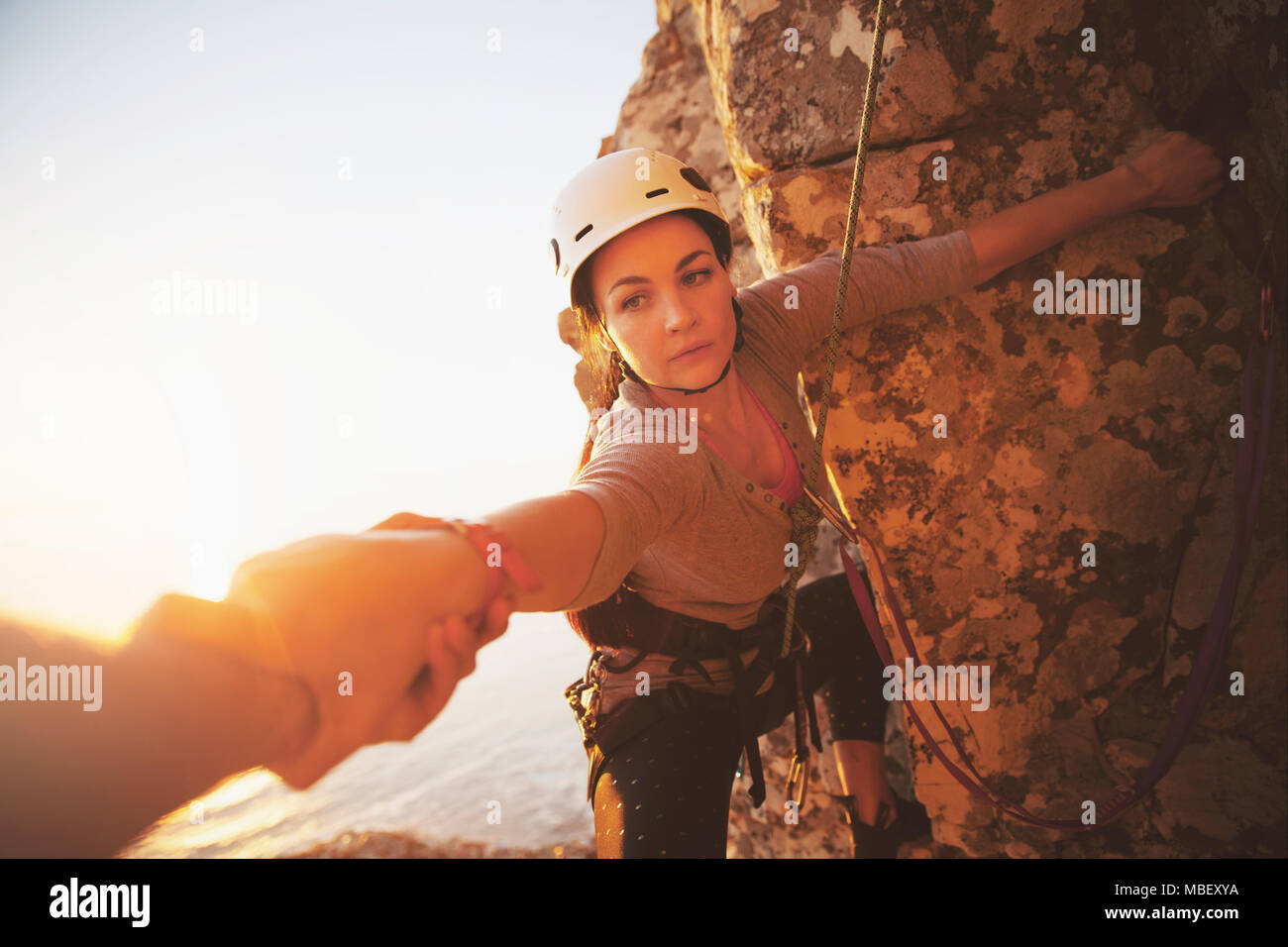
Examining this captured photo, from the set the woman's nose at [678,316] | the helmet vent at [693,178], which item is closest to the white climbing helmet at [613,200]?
the helmet vent at [693,178]

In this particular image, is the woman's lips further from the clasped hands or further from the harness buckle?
the harness buckle

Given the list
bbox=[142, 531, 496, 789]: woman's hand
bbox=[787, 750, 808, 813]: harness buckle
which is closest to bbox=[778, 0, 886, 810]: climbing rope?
bbox=[787, 750, 808, 813]: harness buckle

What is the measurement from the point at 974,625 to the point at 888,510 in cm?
49

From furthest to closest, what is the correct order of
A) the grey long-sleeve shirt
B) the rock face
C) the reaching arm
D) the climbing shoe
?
the climbing shoe, the rock face, the grey long-sleeve shirt, the reaching arm

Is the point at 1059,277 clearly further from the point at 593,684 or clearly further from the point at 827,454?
the point at 593,684

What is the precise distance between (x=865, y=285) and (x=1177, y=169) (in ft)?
3.14

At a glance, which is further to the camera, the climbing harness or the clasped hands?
the climbing harness

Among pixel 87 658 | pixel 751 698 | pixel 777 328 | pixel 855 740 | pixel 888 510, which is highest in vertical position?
pixel 777 328

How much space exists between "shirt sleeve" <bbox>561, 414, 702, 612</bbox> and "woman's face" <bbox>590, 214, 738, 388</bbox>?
227mm

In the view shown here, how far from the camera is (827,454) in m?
2.26

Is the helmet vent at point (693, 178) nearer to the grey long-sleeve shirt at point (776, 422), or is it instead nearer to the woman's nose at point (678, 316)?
the grey long-sleeve shirt at point (776, 422)

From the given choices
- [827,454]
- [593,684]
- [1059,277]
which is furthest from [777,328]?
[593,684]

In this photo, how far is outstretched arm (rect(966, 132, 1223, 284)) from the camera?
194 centimetres

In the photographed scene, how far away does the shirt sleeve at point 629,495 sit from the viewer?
1.29 meters
